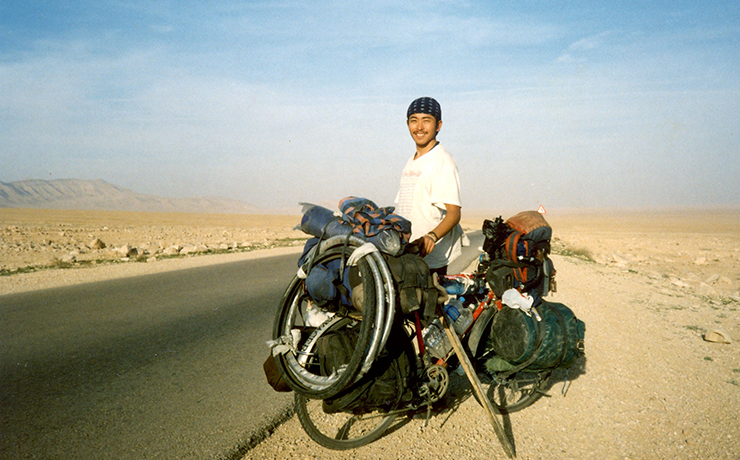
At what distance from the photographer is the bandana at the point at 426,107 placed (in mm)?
3225

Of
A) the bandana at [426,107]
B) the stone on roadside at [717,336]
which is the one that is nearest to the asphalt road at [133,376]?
the bandana at [426,107]

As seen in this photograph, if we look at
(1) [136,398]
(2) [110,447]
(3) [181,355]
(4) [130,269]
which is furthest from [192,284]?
(2) [110,447]

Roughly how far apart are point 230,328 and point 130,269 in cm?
708

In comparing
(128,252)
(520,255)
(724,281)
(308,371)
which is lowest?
(724,281)

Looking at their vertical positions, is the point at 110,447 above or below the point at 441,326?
below

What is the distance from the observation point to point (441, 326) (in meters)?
3.23

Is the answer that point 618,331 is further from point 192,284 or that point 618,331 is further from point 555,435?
point 192,284

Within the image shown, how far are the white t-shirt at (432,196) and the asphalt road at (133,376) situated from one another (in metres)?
1.84

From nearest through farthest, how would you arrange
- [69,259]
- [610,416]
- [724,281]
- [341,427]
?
[341,427] < [610,416] < [724,281] < [69,259]

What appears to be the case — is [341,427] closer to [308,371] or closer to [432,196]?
[308,371]

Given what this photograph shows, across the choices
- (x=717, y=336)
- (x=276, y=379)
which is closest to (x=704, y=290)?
(x=717, y=336)

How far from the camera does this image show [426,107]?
3.23 meters

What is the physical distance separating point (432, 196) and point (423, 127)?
19.1 inches

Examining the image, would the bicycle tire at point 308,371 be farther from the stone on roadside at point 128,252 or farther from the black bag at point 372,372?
the stone on roadside at point 128,252
